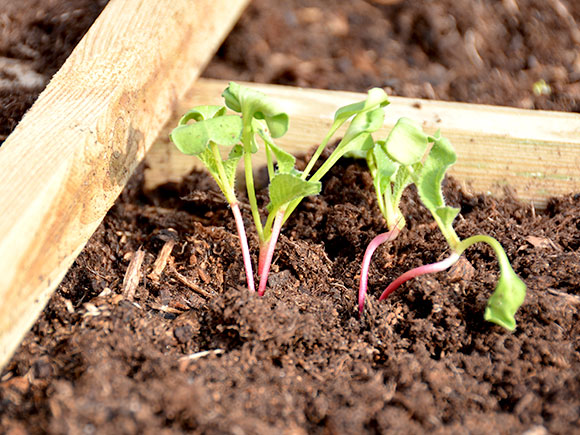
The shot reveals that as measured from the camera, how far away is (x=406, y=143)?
4.02 ft

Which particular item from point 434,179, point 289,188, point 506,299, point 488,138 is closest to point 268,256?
point 289,188

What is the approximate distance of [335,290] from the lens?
53.9 inches

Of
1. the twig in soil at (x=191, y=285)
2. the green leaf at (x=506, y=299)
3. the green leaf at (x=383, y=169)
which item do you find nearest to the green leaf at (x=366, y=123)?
the green leaf at (x=383, y=169)

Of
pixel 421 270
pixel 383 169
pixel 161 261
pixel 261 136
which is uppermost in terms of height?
pixel 261 136

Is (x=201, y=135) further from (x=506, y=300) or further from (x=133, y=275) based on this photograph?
(x=506, y=300)

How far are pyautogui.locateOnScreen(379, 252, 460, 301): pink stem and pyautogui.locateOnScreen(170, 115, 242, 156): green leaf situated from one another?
0.47 meters

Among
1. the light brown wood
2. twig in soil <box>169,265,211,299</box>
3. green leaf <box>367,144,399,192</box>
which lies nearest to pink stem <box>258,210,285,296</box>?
twig in soil <box>169,265,211,299</box>

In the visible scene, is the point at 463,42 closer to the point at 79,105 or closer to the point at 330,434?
the point at 79,105

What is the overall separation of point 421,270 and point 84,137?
2.54 feet

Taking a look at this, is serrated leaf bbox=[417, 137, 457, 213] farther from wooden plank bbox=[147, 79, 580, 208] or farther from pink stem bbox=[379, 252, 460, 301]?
wooden plank bbox=[147, 79, 580, 208]

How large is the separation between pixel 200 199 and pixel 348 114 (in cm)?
55

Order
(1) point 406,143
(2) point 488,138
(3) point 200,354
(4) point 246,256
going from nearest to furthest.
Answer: (3) point 200,354, (1) point 406,143, (4) point 246,256, (2) point 488,138

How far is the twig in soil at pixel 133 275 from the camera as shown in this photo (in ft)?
4.32

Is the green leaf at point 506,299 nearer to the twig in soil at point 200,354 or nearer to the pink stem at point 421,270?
the pink stem at point 421,270
